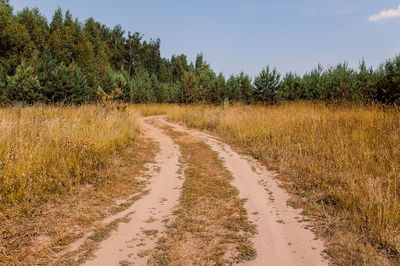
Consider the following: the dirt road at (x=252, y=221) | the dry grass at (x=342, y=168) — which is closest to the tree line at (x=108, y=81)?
the dry grass at (x=342, y=168)

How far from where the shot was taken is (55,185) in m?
4.00

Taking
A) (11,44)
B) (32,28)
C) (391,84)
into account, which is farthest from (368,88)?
(32,28)

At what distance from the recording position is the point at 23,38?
28.8 metres

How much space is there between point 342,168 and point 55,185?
553 cm

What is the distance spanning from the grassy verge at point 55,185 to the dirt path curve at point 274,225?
81.3 inches

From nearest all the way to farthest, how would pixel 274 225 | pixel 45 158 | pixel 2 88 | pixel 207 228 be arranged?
pixel 207 228 → pixel 274 225 → pixel 45 158 → pixel 2 88

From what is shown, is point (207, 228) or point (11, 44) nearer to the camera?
point (207, 228)

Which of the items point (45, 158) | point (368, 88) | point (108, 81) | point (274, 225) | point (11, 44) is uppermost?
point (11, 44)

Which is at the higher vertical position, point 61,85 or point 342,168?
point 61,85

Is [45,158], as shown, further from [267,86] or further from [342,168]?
[267,86]

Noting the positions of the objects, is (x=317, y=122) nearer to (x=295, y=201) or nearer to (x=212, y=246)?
(x=295, y=201)

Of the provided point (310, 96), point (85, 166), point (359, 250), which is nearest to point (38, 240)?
point (85, 166)

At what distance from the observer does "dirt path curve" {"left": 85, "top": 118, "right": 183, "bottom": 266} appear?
2424 millimetres

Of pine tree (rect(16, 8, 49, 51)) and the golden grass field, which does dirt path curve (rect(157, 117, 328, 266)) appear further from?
pine tree (rect(16, 8, 49, 51))
